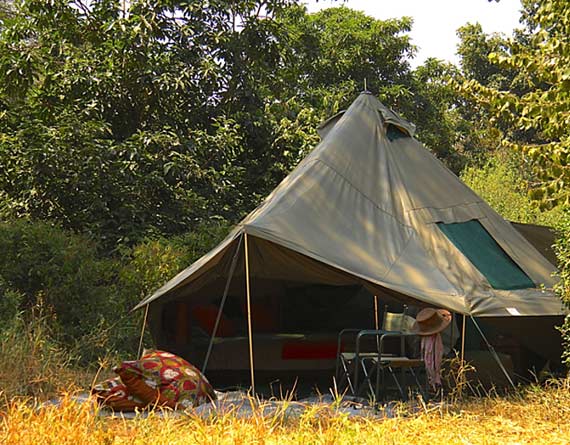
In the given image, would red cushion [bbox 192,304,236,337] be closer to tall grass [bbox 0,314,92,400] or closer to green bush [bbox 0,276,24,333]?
tall grass [bbox 0,314,92,400]

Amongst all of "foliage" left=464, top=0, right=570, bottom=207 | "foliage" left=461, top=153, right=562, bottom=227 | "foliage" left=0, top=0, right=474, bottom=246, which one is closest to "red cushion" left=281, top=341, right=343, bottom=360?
"foliage" left=464, top=0, right=570, bottom=207

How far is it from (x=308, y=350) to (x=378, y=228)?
1475 mm

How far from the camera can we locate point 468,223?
7.31 meters

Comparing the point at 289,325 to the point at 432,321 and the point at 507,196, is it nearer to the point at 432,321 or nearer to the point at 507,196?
the point at 432,321

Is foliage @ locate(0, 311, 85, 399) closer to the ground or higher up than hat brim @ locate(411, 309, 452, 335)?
closer to the ground

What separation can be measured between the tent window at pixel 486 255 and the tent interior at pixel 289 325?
1.05 feet

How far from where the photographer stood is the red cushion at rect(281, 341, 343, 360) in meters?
7.43

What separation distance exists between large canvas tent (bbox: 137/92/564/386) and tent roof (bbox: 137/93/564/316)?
0.01m

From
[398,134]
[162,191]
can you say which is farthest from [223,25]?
[398,134]

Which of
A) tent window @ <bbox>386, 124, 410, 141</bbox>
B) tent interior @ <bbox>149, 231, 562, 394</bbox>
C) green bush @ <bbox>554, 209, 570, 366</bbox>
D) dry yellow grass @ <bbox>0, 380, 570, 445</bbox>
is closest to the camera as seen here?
dry yellow grass @ <bbox>0, 380, 570, 445</bbox>

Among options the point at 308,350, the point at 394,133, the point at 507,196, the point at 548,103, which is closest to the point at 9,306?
the point at 308,350

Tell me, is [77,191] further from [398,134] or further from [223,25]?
[398,134]

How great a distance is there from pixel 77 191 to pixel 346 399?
554cm

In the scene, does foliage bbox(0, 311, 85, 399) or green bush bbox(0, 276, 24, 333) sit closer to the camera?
foliage bbox(0, 311, 85, 399)
